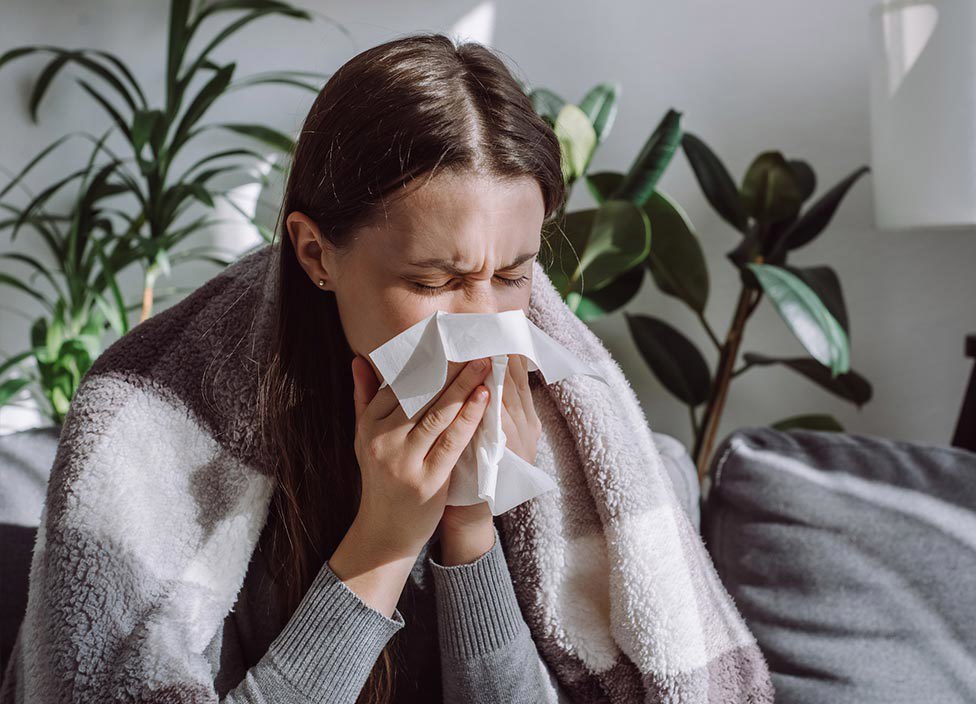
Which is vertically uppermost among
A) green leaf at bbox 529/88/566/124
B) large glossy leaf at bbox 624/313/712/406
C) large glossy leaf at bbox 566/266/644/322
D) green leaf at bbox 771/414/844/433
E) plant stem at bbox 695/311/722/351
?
green leaf at bbox 529/88/566/124

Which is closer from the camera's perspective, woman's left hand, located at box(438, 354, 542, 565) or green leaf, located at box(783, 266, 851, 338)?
woman's left hand, located at box(438, 354, 542, 565)

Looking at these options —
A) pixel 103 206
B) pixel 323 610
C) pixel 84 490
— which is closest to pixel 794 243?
pixel 323 610

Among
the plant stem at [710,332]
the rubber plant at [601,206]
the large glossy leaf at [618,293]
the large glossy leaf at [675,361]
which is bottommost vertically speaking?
the large glossy leaf at [675,361]

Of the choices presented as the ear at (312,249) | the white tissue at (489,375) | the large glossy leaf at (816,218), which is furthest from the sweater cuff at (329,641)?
the large glossy leaf at (816,218)

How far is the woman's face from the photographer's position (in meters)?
0.67

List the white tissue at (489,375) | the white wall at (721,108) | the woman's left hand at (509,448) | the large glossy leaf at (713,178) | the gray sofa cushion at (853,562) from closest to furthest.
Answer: the white tissue at (489,375)
the woman's left hand at (509,448)
the gray sofa cushion at (853,562)
the large glossy leaf at (713,178)
the white wall at (721,108)

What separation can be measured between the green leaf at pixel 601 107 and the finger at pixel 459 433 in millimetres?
815

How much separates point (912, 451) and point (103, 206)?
1485 mm

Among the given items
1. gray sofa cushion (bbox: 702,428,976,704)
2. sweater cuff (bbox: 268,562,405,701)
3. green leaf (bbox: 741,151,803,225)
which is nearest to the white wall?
green leaf (bbox: 741,151,803,225)

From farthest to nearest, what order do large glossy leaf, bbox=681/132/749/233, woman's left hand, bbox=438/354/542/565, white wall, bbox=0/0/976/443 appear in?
1. white wall, bbox=0/0/976/443
2. large glossy leaf, bbox=681/132/749/233
3. woman's left hand, bbox=438/354/542/565

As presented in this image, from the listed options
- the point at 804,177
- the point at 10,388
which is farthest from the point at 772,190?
the point at 10,388

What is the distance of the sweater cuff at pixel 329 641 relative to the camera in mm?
728

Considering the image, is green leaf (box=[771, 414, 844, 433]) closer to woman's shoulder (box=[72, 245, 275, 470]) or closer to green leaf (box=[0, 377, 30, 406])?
woman's shoulder (box=[72, 245, 275, 470])

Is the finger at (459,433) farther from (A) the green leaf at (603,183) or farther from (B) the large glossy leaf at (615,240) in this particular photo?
(A) the green leaf at (603,183)
